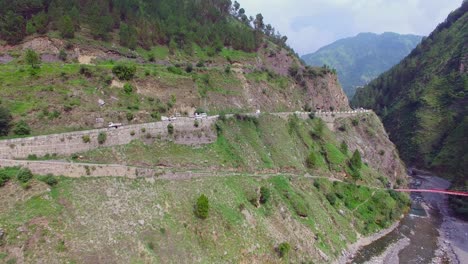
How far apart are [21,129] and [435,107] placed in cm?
13784

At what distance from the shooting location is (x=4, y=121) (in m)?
44.2

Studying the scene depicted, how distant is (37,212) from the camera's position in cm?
3603

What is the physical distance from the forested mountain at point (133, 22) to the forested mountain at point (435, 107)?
68911 millimetres

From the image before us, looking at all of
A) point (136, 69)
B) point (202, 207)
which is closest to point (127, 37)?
point (136, 69)

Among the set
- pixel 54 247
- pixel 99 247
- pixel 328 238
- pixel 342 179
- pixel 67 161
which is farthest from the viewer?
pixel 342 179

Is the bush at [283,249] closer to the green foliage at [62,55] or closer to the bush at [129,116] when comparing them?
the bush at [129,116]

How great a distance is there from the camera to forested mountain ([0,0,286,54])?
72.3 metres

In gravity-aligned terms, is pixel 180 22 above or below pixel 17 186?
above

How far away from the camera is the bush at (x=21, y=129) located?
4500 centimetres

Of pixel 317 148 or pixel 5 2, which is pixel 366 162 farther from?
pixel 5 2

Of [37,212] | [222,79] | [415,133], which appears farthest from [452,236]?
[37,212]

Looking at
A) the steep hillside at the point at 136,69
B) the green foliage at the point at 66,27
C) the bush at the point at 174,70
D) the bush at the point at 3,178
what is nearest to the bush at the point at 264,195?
the steep hillside at the point at 136,69

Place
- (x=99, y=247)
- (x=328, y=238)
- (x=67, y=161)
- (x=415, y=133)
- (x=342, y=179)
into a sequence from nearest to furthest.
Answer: (x=99, y=247) < (x=67, y=161) < (x=328, y=238) < (x=342, y=179) < (x=415, y=133)

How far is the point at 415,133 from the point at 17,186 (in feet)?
427
